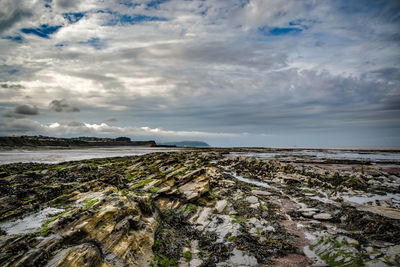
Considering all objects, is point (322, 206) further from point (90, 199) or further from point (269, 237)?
point (90, 199)

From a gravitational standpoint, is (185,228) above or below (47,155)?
below

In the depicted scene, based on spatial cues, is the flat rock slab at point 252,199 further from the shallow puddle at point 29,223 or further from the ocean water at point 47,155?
the ocean water at point 47,155

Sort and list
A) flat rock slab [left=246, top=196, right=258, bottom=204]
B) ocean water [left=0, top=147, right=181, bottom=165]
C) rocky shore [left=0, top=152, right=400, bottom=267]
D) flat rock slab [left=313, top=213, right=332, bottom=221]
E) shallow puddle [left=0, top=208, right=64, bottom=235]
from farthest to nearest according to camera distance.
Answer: ocean water [left=0, top=147, right=181, bottom=165] → flat rock slab [left=246, top=196, right=258, bottom=204] → flat rock slab [left=313, top=213, right=332, bottom=221] → shallow puddle [left=0, top=208, right=64, bottom=235] → rocky shore [left=0, top=152, right=400, bottom=267]

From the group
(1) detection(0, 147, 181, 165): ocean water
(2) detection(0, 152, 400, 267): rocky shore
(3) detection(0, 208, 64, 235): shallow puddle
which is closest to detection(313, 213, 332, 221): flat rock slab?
(2) detection(0, 152, 400, 267): rocky shore

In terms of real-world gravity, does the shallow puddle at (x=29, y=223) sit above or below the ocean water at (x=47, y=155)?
above

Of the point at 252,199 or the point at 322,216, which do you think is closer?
the point at 322,216

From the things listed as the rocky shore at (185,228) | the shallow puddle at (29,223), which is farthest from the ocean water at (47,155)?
the shallow puddle at (29,223)

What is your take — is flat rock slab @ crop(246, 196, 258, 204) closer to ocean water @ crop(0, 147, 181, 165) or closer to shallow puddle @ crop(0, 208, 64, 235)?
shallow puddle @ crop(0, 208, 64, 235)

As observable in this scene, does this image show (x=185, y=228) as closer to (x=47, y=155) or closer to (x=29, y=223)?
(x=29, y=223)

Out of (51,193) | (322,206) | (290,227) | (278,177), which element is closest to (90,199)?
(51,193)

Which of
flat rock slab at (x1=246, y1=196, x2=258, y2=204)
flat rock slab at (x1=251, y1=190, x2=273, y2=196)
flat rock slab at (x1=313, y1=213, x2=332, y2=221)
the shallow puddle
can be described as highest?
the shallow puddle

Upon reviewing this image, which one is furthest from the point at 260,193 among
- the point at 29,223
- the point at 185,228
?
the point at 29,223

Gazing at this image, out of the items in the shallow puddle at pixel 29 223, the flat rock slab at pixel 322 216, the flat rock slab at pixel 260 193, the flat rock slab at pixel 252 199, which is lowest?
the flat rock slab at pixel 322 216

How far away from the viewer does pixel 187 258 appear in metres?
8.49
